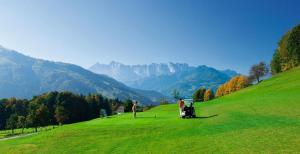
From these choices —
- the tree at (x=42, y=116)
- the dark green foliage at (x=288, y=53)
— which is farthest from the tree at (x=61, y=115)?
the dark green foliage at (x=288, y=53)

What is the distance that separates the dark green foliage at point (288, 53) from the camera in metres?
125

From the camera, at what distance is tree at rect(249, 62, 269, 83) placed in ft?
614

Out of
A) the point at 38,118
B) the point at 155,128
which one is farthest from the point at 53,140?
the point at 38,118

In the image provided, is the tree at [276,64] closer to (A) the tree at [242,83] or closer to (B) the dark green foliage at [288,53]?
(B) the dark green foliage at [288,53]

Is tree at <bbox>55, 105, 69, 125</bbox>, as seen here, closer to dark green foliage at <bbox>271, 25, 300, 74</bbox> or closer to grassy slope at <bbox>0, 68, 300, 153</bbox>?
dark green foliage at <bbox>271, 25, 300, 74</bbox>

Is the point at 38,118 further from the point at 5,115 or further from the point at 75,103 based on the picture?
the point at 5,115

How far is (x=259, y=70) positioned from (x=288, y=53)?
2123 inches

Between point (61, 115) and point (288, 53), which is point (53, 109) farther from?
point (288, 53)

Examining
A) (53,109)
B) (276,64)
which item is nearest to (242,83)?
(276,64)

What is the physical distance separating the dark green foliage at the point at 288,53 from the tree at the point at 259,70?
86.5 feet

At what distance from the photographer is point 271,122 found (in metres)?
26.7

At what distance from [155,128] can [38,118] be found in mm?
128187

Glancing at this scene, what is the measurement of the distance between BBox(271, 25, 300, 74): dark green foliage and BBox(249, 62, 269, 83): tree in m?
26.4

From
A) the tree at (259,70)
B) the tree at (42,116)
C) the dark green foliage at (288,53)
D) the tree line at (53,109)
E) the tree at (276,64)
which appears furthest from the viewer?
the tree at (259,70)
